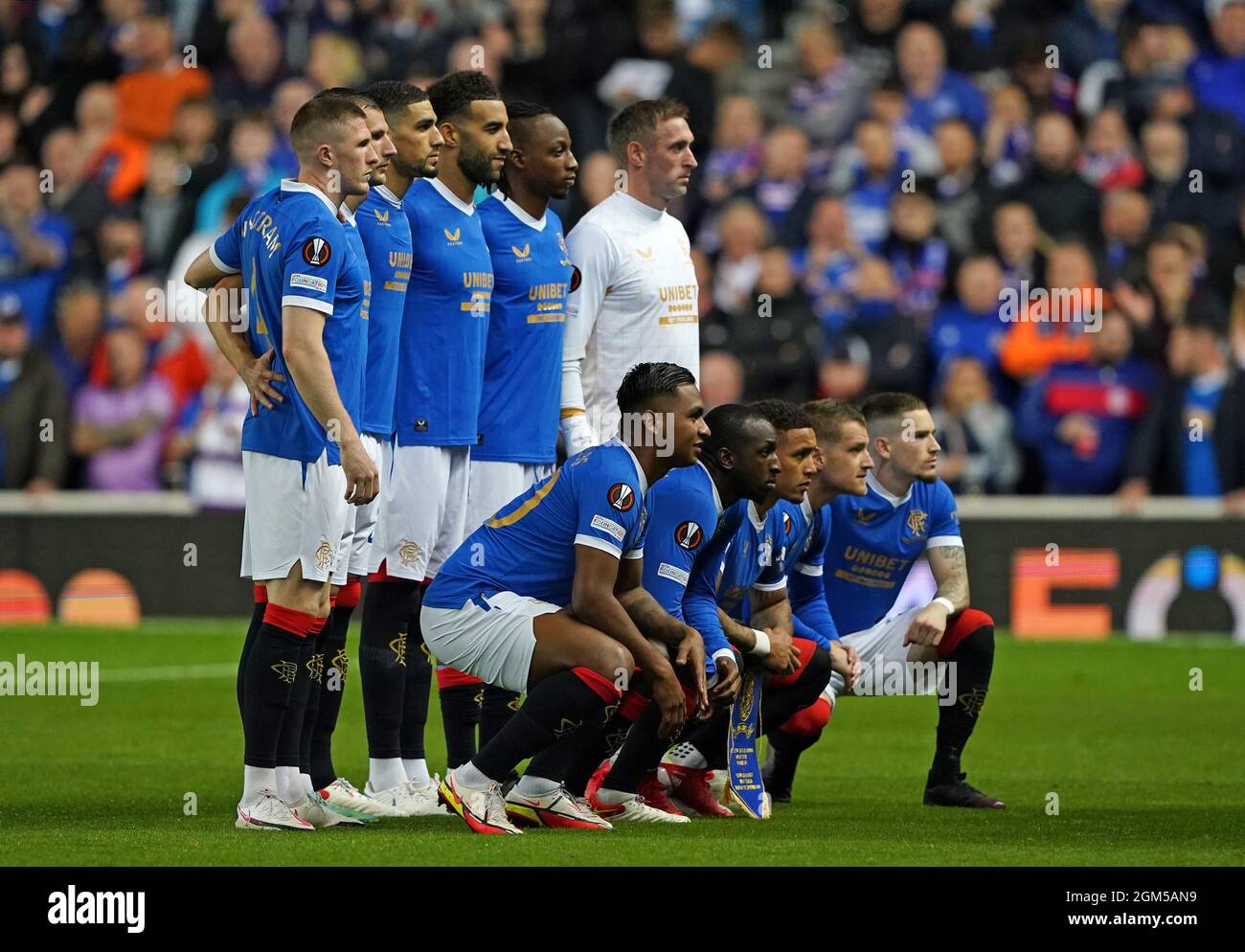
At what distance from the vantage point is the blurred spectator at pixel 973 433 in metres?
14.7

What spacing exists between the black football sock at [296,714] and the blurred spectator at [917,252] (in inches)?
362

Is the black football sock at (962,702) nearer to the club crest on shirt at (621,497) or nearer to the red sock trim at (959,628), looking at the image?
the red sock trim at (959,628)

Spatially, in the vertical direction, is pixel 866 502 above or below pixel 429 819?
above

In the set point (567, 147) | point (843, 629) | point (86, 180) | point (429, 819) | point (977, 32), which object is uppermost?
point (977, 32)

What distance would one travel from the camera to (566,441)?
7.95 metres

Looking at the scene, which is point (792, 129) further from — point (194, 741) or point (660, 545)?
point (660, 545)

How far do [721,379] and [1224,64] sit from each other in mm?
5576

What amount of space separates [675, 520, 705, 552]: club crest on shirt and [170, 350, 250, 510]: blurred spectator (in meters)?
8.27

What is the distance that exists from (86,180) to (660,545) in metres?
11.5

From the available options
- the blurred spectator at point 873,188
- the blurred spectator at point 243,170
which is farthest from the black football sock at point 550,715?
the blurred spectator at point 243,170
